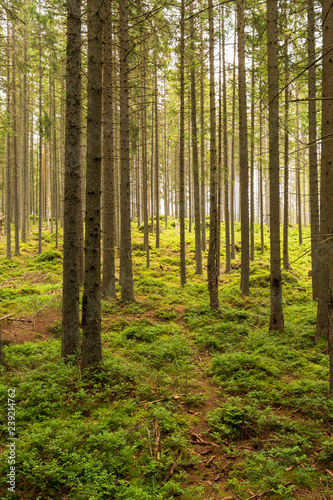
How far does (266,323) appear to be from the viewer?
9773 mm

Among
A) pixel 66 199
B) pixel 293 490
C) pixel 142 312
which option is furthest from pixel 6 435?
pixel 142 312

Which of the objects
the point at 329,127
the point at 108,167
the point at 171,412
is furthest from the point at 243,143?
the point at 171,412

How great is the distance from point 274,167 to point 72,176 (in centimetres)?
540

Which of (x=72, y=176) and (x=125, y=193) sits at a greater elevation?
(x=125, y=193)

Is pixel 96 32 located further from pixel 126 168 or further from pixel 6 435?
pixel 6 435

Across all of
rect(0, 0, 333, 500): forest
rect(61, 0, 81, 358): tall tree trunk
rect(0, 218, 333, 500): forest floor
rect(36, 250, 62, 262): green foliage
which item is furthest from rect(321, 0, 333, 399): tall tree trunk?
rect(36, 250, 62, 262): green foliage

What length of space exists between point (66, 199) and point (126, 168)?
5.44 meters

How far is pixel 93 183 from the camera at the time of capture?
5543 millimetres

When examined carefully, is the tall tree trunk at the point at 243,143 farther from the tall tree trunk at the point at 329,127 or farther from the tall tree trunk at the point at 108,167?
the tall tree trunk at the point at 329,127

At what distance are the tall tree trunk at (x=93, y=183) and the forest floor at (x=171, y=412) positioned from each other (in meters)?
1.07

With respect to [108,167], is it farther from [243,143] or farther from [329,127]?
[329,127]

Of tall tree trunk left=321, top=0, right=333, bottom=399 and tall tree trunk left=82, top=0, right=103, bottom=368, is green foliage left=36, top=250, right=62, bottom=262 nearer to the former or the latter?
tall tree trunk left=82, top=0, right=103, bottom=368

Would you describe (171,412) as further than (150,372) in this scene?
No

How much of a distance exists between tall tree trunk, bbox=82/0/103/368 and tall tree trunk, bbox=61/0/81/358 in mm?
556
